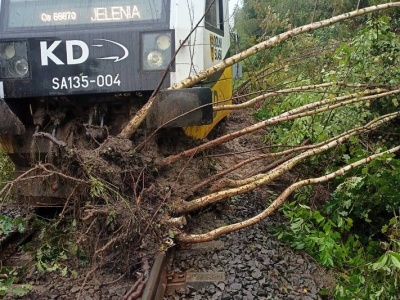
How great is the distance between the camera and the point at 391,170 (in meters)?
4.59

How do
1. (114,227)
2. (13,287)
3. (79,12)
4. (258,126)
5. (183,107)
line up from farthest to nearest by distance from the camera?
(258,126) → (79,12) → (183,107) → (114,227) → (13,287)

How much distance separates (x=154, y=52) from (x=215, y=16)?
1724 millimetres

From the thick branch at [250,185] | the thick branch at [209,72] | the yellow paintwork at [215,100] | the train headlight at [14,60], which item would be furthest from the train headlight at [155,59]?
the thick branch at [250,185]

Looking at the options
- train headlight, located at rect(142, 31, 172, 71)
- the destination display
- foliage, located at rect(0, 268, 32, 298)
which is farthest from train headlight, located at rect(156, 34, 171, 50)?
foliage, located at rect(0, 268, 32, 298)

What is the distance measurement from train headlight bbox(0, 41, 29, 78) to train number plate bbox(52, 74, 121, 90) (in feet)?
1.06

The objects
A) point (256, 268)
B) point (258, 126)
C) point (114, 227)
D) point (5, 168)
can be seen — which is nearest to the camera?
point (114, 227)

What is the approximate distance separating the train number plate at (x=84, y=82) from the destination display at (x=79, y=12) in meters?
0.57

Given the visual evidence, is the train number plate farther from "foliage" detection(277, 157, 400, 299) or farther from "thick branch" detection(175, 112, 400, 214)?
"foliage" detection(277, 157, 400, 299)

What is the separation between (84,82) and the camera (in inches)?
170

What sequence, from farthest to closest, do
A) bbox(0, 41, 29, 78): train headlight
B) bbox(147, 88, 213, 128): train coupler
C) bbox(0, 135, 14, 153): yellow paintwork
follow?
1. bbox(0, 135, 14, 153): yellow paintwork
2. bbox(0, 41, 29, 78): train headlight
3. bbox(147, 88, 213, 128): train coupler

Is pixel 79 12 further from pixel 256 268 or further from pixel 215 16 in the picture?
pixel 256 268

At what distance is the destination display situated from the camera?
14.5 ft

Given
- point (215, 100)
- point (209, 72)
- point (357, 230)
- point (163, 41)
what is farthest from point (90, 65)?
point (357, 230)

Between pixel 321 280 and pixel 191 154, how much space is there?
5.39 feet
